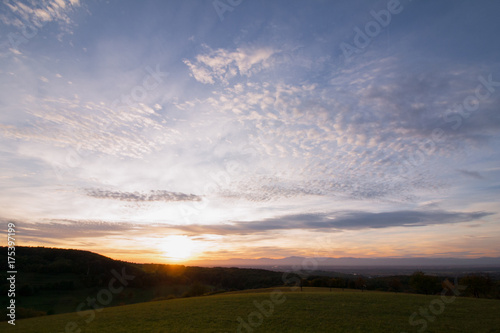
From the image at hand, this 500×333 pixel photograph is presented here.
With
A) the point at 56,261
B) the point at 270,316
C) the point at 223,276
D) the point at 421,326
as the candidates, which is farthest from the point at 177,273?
the point at 421,326

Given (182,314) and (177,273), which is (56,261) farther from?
(182,314)

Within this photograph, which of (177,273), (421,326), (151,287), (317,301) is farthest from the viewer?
(177,273)

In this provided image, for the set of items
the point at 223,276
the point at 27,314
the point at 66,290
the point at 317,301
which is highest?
the point at 317,301

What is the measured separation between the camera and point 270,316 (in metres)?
24.5

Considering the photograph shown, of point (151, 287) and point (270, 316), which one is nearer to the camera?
point (270, 316)

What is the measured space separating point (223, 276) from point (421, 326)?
373 ft

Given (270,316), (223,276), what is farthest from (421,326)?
(223,276)

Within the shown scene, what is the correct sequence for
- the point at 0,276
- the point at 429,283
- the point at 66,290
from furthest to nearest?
the point at 66,290 → the point at 0,276 → the point at 429,283

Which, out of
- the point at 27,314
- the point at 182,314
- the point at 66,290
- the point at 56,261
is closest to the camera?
the point at 182,314

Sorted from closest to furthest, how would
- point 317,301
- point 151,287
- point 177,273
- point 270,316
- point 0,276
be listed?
point 270,316, point 317,301, point 0,276, point 151,287, point 177,273

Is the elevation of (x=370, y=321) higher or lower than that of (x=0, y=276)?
higher

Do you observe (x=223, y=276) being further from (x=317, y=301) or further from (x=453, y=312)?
(x=453, y=312)

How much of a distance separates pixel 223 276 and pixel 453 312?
363ft

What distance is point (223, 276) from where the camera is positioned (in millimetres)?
124812
